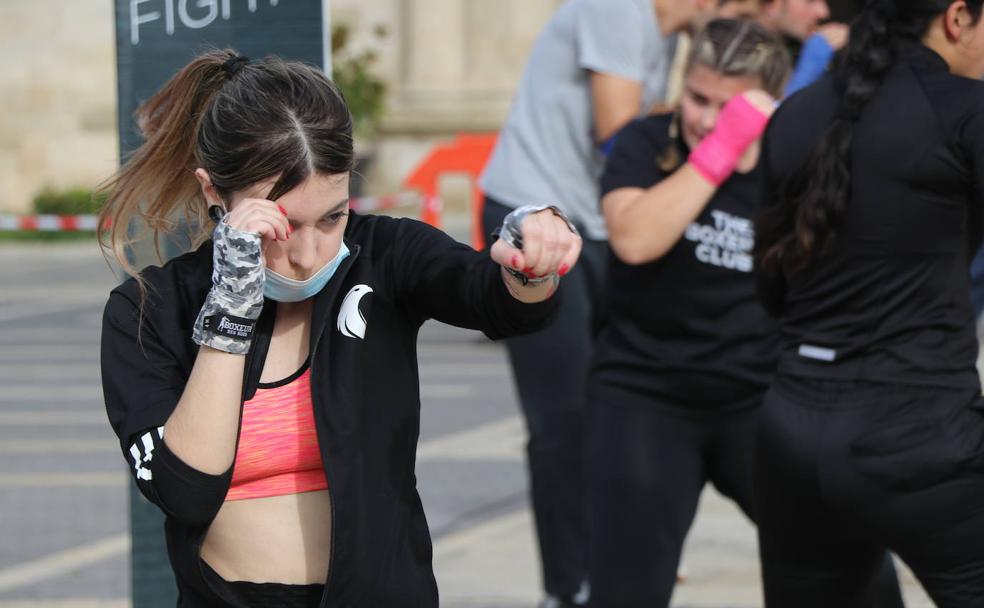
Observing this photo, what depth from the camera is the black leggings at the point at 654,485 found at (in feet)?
13.3

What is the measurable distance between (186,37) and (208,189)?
117 cm

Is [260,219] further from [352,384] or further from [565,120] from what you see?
[565,120]

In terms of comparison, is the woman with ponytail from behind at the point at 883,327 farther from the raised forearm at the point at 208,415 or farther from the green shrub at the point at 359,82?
the green shrub at the point at 359,82

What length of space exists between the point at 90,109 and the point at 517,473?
18945 millimetres

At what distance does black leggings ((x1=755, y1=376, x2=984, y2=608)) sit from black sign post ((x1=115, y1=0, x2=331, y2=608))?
4.35 ft

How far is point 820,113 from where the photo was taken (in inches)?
127

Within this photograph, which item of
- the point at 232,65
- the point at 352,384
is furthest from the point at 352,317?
the point at 232,65

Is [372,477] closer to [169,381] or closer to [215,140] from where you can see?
[169,381]

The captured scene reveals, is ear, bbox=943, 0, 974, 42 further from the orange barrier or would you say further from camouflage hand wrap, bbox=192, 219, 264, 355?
the orange barrier

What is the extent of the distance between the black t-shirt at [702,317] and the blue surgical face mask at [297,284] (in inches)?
65.7

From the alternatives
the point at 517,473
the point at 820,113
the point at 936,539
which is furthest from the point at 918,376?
the point at 517,473

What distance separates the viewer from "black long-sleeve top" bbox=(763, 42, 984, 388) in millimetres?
3010

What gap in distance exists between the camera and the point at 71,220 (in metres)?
20.6

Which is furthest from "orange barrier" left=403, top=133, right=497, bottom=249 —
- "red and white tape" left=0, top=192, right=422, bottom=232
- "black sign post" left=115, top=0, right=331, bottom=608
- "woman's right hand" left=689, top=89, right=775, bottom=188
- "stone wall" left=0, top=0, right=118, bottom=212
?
"black sign post" left=115, top=0, right=331, bottom=608
